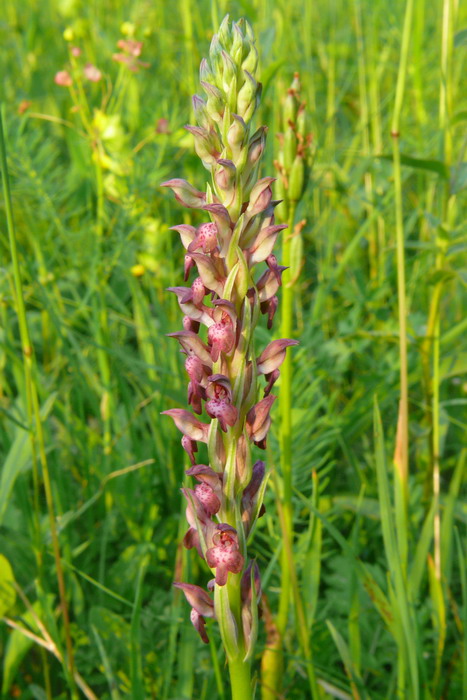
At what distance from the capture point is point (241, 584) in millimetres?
1069

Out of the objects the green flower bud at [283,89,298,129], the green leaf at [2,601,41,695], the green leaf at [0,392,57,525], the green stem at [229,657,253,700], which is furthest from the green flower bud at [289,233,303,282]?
the green leaf at [2,601,41,695]

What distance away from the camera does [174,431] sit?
211 centimetres

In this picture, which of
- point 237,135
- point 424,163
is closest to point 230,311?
point 237,135

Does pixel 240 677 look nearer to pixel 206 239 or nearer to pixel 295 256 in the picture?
pixel 206 239

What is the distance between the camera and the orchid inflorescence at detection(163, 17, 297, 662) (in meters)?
0.96

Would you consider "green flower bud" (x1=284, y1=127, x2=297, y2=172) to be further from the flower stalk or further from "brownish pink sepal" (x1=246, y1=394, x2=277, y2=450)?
"brownish pink sepal" (x1=246, y1=394, x2=277, y2=450)

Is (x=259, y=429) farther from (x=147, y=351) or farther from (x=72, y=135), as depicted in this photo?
(x=72, y=135)

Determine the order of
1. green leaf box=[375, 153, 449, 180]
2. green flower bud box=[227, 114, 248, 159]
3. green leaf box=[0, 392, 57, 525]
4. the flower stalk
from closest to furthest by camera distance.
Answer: green flower bud box=[227, 114, 248, 159] → the flower stalk → green leaf box=[375, 153, 449, 180] → green leaf box=[0, 392, 57, 525]

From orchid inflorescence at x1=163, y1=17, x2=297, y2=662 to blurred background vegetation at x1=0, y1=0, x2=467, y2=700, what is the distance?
0.28 metres

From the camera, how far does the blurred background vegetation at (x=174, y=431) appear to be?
1.58 metres

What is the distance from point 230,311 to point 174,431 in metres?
1.20

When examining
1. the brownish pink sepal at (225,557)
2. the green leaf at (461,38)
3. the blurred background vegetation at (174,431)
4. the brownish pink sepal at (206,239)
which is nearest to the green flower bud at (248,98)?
the brownish pink sepal at (206,239)

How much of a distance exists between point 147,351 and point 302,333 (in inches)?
21.5

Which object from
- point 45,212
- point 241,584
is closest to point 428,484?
point 241,584
